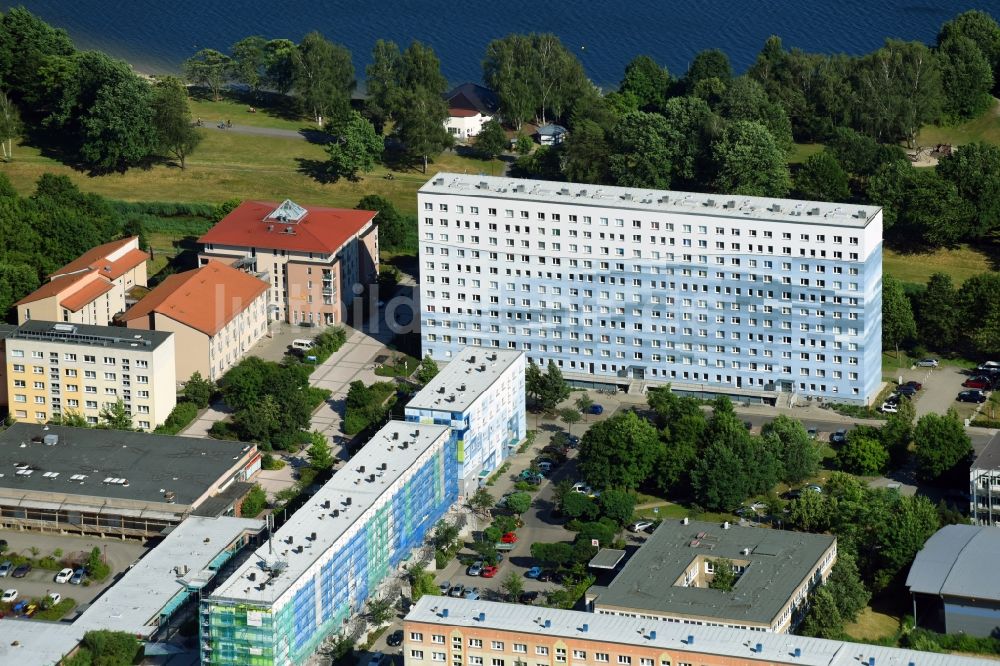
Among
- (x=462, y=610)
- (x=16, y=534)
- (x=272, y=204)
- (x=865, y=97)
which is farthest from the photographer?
(x=865, y=97)

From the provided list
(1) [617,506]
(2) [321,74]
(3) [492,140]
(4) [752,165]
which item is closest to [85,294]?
(3) [492,140]

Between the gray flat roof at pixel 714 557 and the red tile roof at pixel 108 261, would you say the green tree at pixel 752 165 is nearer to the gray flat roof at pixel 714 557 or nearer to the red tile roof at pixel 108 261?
the red tile roof at pixel 108 261

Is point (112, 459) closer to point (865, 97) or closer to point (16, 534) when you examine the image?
point (16, 534)

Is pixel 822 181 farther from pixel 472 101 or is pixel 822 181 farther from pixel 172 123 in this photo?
pixel 172 123

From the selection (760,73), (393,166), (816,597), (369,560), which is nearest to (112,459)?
(369,560)

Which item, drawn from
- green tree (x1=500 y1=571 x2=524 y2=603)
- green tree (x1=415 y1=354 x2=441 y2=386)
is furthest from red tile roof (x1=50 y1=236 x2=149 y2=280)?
green tree (x1=500 y1=571 x2=524 y2=603)

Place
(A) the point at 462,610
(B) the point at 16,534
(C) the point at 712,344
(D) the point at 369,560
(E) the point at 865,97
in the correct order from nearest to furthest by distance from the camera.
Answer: (A) the point at 462,610
(D) the point at 369,560
(B) the point at 16,534
(C) the point at 712,344
(E) the point at 865,97

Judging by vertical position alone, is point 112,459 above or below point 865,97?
below
